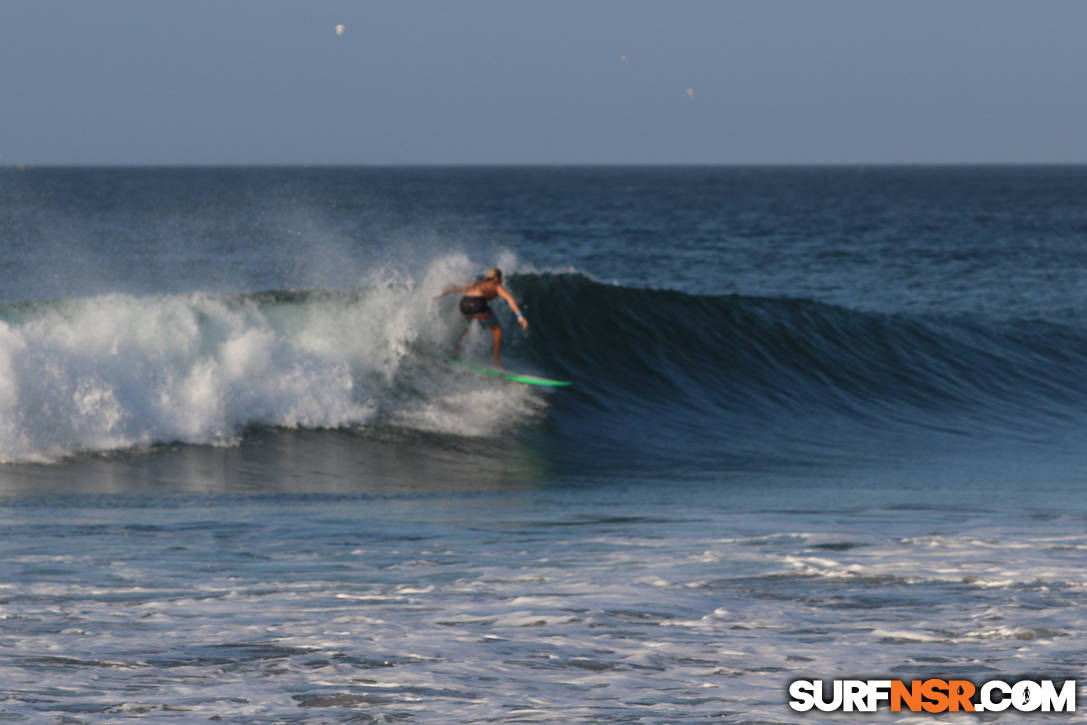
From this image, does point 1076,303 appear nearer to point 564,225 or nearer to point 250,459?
point 250,459

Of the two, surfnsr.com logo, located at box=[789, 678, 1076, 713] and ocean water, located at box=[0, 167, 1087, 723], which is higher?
ocean water, located at box=[0, 167, 1087, 723]

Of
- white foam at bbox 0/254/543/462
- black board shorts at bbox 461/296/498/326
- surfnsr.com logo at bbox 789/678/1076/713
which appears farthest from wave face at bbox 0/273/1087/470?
surfnsr.com logo at bbox 789/678/1076/713

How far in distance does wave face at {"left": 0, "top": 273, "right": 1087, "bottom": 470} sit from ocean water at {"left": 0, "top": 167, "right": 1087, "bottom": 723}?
0.05 m

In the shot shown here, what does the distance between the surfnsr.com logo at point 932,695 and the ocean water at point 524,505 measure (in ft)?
0.37

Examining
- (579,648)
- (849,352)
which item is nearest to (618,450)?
(849,352)

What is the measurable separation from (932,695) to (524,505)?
5781 mm

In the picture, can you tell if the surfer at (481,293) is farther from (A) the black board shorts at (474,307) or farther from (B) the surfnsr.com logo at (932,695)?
(B) the surfnsr.com logo at (932,695)

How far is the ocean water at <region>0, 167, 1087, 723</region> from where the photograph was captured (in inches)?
244

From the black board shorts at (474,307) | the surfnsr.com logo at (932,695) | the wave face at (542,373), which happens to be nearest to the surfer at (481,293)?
the black board shorts at (474,307)

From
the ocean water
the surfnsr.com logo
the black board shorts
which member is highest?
the black board shorts

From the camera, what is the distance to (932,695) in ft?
19.3

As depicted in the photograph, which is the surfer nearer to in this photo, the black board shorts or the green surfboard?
the black board shorts

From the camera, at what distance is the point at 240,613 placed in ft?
23.5

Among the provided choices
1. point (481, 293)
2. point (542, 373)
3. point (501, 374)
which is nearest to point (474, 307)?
point (481, 293)
